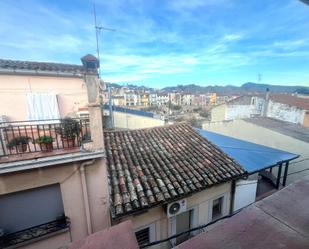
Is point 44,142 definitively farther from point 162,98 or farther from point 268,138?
point 162,98

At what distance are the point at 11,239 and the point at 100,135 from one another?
9.83 feet

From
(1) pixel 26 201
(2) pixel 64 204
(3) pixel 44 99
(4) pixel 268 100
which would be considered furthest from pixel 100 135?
(4) pixel 268 100

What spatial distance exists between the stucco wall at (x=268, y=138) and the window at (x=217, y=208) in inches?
288

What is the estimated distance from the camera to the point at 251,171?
21.7ft

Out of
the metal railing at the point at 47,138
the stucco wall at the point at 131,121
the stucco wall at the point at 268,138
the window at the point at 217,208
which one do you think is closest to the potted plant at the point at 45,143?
the metal railing at the point at 47,138

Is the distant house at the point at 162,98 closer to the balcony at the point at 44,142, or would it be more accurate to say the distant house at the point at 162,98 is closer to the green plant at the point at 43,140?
the balcony at the point at 44,142

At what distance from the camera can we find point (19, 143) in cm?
391

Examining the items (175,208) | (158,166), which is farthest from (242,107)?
(175,208)

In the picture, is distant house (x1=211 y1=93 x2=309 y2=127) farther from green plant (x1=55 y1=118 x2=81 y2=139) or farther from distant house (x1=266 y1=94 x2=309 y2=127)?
green plant (x1=55 y1=118 x2=81 y2=139)

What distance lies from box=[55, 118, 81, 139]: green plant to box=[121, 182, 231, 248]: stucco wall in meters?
2.80

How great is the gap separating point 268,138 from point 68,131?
1285 cm

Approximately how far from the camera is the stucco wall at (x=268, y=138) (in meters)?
10.7

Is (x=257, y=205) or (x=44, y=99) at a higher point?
(x=44, y=99)

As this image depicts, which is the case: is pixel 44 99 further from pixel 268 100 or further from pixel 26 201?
pixel 268 100
